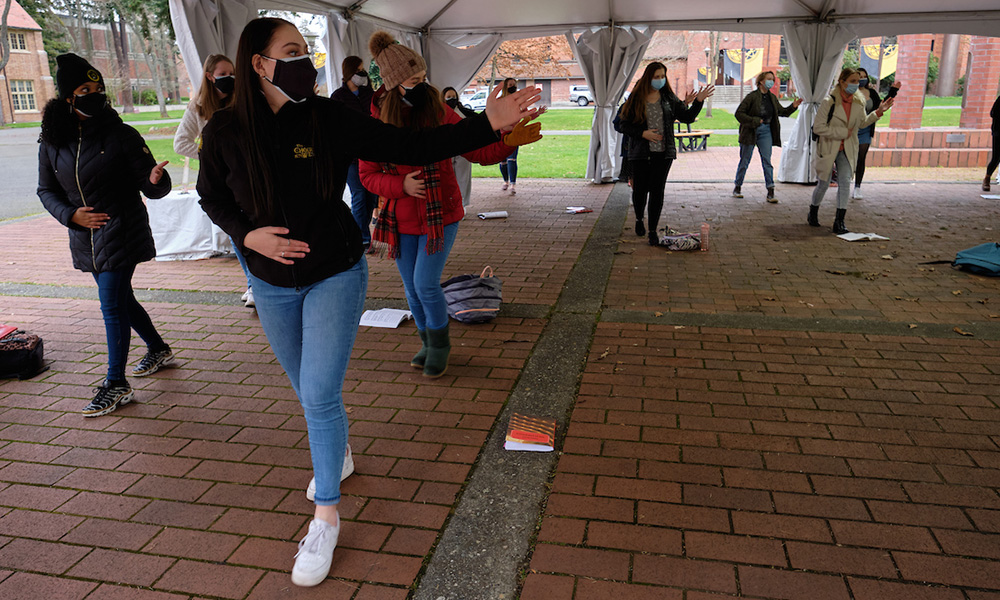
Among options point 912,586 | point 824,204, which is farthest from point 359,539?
point 824,204

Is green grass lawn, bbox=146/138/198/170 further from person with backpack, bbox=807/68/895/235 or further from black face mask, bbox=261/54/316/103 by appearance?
black face mask, bbox=261/54/316/103

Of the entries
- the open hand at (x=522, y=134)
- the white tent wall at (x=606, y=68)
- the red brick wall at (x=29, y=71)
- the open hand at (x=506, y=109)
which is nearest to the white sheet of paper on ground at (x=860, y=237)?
the white tent wall at (x=606, y=68)

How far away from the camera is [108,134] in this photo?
3.81 meters

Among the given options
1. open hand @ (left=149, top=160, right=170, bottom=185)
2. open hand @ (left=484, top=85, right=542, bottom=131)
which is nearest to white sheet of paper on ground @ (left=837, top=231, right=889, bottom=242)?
open hand @ (left=484, top=85, right=542, bottom=131)

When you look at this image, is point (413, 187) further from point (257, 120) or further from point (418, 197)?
point (257, 120)

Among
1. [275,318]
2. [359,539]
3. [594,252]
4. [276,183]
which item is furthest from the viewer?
[594,252]

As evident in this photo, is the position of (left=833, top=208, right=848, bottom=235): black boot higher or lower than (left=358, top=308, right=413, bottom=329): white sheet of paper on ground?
higher

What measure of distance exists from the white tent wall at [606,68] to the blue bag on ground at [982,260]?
6.96m

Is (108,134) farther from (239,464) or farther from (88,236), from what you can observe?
(239,464)

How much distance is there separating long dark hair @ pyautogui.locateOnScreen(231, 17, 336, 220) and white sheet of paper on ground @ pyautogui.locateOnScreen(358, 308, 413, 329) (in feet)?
9.84

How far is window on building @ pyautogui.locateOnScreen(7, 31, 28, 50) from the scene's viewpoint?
35.9 metres

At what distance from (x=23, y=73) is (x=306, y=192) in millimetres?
45182

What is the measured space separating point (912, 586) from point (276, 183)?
2.58 m

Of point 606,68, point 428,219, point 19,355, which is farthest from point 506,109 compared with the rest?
point 606,68
